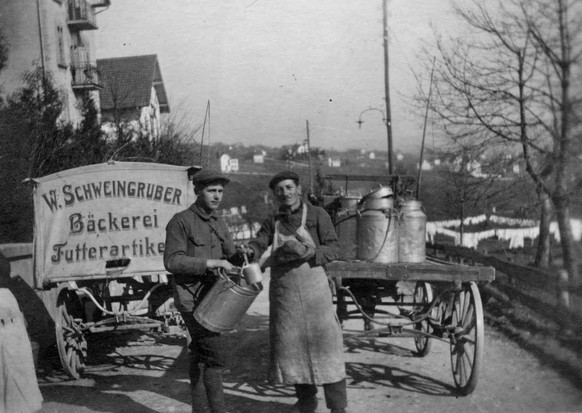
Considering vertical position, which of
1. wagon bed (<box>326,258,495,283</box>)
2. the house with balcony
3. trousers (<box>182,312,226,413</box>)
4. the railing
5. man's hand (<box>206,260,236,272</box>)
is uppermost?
the railing

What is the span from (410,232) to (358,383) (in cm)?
157

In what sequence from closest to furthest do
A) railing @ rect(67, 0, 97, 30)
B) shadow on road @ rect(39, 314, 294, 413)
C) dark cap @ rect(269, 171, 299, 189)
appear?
dark cap @ rect(269, 171, 299, 189)
shadow on road @ rect(39, 314, 294, 413)
railing @ rect(67, 0, 97, 30)

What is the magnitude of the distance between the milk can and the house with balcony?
12624mm

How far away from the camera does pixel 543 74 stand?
434cm

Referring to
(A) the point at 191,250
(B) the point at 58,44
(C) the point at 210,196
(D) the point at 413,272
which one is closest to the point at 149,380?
(A) the point at 191,250

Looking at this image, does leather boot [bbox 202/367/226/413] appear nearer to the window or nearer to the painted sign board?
the painted sign board

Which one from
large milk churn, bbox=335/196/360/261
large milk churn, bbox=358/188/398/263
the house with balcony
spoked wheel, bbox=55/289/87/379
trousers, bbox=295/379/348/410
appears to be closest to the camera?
trousers, bbox=295/379/348/410

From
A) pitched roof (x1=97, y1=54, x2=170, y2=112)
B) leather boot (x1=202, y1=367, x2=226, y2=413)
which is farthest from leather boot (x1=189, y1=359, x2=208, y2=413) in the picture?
pitched roof (x1=97, y1=54, x2=170, y2=112)

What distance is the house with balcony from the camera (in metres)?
16.1

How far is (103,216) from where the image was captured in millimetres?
6086

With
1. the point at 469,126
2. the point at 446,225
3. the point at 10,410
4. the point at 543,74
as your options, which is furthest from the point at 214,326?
the point at 446,225

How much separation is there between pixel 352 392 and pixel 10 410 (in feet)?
9.37

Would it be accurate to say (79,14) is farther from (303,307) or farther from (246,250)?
(303,307)

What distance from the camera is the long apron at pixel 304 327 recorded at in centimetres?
412
